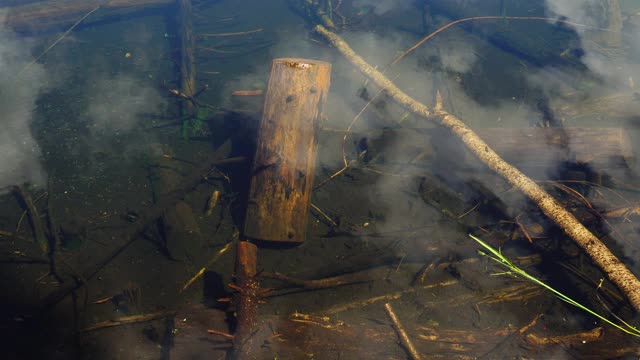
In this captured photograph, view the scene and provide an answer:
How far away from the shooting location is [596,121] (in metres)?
5.01

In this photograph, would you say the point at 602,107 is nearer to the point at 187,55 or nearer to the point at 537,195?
the point at 537,195

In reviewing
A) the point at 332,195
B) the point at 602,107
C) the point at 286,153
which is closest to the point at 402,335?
the point at 332,195

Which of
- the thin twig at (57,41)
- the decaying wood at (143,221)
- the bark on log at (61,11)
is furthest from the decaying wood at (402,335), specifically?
the bark on log at (61,11)

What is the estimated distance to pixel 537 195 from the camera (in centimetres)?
367

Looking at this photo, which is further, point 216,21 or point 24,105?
point 216,21

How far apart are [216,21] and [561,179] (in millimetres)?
6777

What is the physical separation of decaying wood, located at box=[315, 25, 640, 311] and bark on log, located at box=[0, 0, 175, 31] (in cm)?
526

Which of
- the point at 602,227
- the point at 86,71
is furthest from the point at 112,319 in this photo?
the point at 602,227

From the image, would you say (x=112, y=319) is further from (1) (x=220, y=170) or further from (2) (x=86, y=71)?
(2) (x=86, y=71)

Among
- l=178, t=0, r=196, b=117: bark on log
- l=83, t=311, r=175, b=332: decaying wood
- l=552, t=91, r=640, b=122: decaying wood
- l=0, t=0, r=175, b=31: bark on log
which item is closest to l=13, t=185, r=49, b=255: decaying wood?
l=83, t=311, r=175, b=332: decaying wood

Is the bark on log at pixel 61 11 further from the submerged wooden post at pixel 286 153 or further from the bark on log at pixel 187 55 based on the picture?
the submerged wooden post at pixel 286 153

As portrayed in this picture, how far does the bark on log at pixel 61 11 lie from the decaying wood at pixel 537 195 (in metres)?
5.26

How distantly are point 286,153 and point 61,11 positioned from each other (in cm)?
652

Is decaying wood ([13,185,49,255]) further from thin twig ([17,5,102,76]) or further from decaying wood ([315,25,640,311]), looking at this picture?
decaying wood ([315,25,640,311])
